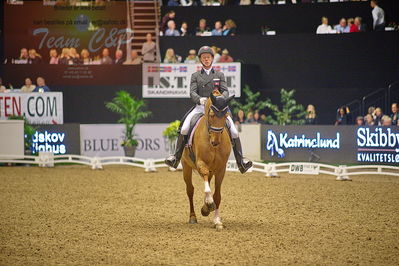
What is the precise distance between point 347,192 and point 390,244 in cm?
607

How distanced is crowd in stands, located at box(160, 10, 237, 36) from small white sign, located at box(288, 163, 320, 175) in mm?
6644

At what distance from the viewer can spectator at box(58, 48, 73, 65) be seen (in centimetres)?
2317

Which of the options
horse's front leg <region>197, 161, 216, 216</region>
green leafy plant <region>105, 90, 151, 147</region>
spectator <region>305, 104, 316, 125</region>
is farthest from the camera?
green leafy plant <region>105, 90, 151, 147</region>

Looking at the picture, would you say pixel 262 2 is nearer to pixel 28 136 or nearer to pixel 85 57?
pixel 85 57

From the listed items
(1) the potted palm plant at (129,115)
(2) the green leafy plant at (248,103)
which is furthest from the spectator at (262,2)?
(1) the potted palm plant at (129,115)

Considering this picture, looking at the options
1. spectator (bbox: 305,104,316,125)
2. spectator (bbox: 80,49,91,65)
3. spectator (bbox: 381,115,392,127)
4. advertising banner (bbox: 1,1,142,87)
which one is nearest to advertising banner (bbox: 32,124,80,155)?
advertising banner (bbox: 1,1,142,87)

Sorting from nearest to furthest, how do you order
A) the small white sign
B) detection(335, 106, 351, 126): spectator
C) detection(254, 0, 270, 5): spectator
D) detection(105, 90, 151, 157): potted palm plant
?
the small white sign
detection(335, 106, 351, 126): spectator
detection(105, 90, 151, 157): potted palm plant
detection(254, 0, 270, 5): spectator

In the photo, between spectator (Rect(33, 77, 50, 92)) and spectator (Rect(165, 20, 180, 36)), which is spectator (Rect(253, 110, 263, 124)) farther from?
spectator (Rect(33, 77, 50, 92))

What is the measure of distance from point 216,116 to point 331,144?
35.2 ft

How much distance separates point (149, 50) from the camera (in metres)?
23.3

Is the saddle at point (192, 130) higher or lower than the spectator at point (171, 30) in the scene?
lower

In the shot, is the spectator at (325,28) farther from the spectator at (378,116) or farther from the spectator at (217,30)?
the spectator at (378,116)

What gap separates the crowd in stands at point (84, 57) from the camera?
2326 cm

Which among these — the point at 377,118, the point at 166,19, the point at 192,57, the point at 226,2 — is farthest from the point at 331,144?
the point at 166,19
